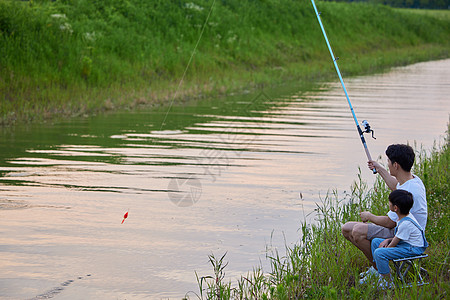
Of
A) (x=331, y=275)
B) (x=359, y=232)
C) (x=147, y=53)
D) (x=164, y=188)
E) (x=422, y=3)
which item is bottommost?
(x=331, y=275)

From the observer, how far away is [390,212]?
575 cm

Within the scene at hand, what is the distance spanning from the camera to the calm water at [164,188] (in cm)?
666

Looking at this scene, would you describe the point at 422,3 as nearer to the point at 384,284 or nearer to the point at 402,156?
the point at 402,156

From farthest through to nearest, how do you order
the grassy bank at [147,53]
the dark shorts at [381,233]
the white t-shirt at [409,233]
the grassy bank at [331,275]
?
the grassy bank at [147,53] < the dark shorts at [381,233] < the white t-shirt at [409,233] < the grassy bank at [331,275]

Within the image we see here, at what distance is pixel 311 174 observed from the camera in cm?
1102

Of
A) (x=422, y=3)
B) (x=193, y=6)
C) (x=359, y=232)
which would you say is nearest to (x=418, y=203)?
(x=359, y=232)

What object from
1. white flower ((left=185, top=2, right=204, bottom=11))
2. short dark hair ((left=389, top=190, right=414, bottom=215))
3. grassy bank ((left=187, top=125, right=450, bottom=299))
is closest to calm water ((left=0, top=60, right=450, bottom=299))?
grassy bank ((left=187, top=125, right=450, bottom=299))

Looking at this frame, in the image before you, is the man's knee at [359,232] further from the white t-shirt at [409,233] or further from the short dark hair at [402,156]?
the short dark hair at [402,156]

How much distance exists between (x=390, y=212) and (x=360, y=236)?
36 centimetres

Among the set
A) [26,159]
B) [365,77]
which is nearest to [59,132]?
[26,159]

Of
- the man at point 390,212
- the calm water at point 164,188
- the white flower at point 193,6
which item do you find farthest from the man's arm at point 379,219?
the white flower at point 193,6

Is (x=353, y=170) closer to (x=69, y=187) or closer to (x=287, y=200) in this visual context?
(x=287, y=200)


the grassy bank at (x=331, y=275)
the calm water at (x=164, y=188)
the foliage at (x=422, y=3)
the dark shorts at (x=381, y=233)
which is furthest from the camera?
the foliage at (x=422, y=3)

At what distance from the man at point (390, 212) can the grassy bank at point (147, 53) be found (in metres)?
10.7
